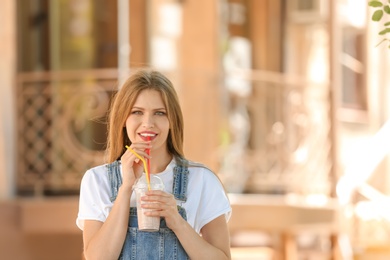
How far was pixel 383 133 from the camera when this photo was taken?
42.6 ft

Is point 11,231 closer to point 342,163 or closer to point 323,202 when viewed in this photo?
point 323,202

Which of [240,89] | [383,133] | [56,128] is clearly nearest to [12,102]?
[56,128]

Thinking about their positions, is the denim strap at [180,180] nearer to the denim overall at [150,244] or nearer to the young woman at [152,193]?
the young woman at [152,193]

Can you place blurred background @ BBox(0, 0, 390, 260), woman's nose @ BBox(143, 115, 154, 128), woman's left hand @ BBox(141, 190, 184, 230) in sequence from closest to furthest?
woman's left hand @ BBox(141, 190, 184, 230) < woman's nose @ BBox(143, 115, 154, 128) < blurred background @ BBox(0, 0, 390, 260)

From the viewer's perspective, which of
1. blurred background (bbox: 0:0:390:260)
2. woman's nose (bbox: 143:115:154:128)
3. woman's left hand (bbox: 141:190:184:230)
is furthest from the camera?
blurred background (bbox: 0:0:390:260)

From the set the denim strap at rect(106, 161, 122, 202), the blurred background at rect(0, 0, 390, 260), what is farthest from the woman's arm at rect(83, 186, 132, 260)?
the blurred background at rect(0, 0, 390, 260)

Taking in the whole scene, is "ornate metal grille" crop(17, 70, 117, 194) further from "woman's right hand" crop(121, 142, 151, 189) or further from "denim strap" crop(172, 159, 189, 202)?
"woman's right hand" crop(121, 142, 151, 189)

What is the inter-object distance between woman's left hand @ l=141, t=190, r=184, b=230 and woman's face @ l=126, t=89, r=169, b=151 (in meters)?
0.22

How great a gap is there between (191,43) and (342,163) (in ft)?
12.0

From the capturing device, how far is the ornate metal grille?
1054 centimetres

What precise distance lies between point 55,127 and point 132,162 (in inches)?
281

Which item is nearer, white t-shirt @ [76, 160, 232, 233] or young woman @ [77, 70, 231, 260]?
young woman @ [77, 70, 231, 260]

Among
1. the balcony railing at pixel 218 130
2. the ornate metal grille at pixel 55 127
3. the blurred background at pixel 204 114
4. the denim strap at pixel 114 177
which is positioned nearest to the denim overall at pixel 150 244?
the denim strap at pixel 114 177

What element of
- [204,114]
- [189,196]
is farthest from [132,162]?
[204,114]
